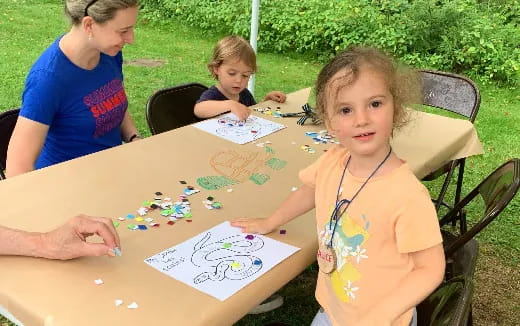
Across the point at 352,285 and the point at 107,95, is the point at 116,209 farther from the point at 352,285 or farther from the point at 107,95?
the point at 107,95

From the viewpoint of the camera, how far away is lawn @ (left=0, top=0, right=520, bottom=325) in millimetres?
3102

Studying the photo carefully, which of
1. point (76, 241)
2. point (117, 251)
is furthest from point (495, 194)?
point (76, 241)

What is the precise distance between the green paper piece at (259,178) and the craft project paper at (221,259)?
40 centimetres

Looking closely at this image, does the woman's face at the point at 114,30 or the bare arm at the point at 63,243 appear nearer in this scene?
the bare arm at the point at 63,243

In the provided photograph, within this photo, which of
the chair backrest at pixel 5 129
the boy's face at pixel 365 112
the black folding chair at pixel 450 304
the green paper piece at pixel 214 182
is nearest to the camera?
the black folding chair at pixel 450 304

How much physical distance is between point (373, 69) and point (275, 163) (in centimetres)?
84

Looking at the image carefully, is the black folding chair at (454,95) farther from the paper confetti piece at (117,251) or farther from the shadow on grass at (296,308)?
the paper confetti piece at (117,251)

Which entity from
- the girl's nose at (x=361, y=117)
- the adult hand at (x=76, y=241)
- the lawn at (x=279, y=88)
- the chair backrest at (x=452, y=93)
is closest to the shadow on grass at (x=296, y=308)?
the lawn at (x=279, y=88)

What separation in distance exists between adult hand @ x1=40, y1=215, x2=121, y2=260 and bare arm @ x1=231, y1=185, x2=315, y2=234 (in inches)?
16.8

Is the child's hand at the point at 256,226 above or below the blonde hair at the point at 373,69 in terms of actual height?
below

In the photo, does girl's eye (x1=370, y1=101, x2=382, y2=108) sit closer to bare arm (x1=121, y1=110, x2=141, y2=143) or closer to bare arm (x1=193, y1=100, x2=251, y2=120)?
bare arm (x1=193, y1=100, x2=251, y2=120)

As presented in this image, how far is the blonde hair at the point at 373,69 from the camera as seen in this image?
5.04 feet

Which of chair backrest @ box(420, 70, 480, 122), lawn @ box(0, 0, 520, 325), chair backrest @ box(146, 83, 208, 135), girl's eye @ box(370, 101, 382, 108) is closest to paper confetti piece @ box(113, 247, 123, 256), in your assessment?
girl's eye @ box(370, 101, 382, 108)

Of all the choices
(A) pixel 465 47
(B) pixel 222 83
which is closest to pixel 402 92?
(B) pixel 222 83
